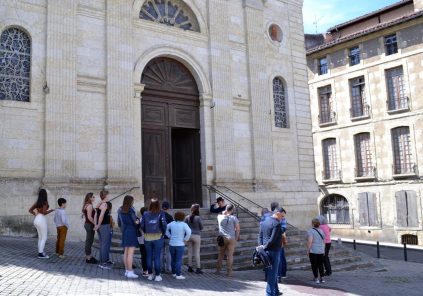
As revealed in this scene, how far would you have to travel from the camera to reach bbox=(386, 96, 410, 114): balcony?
2636 cm

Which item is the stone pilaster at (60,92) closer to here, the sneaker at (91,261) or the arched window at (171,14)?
the arched window at (171,14)

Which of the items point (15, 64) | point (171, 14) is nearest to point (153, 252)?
point (15, 64)

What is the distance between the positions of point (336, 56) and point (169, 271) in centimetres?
2384

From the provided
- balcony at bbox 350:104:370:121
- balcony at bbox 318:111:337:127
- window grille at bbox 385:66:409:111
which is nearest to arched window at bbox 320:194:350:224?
balcony at bbox 318:111:337:127

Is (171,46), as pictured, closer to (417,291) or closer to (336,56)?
(417,291)

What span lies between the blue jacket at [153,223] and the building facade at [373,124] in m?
20.2

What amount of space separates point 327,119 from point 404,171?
6.33 metres

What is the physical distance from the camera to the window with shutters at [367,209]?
90.0 ft

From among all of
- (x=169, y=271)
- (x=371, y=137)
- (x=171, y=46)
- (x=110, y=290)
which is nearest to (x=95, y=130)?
(x=171, y=46)

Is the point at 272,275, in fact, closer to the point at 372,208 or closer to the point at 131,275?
the point at 131,275

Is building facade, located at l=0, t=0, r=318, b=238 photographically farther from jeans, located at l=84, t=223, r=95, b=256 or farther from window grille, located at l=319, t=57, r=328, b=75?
window grille, located at l=319, t=57, r=328, b=75

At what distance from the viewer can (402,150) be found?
1045 inches

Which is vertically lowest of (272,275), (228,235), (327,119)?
(272,275)

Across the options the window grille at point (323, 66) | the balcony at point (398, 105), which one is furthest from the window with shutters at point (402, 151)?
the window grille at point (323, 66)
